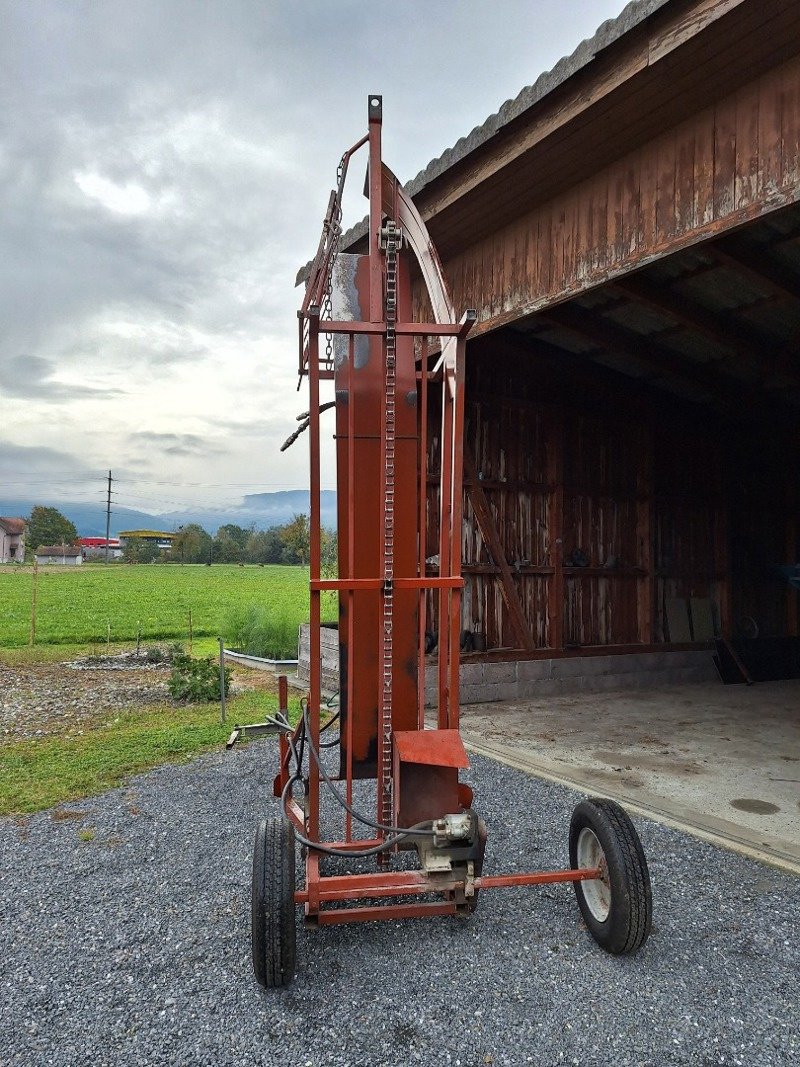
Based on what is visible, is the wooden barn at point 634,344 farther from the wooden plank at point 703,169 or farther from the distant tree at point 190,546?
the distant tree at point 190,546

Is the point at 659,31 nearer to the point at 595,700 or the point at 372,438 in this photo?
the point at 372,438

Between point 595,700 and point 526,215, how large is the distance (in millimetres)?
5588

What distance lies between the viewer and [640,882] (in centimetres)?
268

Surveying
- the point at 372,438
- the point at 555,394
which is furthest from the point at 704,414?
the point at 372,438

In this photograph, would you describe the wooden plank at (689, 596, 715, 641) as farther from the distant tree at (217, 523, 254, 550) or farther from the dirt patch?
the distant tree at (217, 523, 254, 550)

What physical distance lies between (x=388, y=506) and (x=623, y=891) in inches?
70.9

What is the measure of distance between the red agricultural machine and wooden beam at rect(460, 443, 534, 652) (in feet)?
16.0

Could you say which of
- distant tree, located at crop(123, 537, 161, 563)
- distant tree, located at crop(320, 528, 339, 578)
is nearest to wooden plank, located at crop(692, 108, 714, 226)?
distant tree, located at crop(320, 528, 339, 578)

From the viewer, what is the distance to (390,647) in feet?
9.48

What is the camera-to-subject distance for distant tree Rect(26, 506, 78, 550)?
315ft

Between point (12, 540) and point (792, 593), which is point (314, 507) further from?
point (12, 540)

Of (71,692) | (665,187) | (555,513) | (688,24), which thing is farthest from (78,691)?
(688,24)

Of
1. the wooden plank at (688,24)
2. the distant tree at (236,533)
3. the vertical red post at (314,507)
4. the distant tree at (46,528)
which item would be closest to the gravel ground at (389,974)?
the vertical red post at (314,507)

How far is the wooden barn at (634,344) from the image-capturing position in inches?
164
